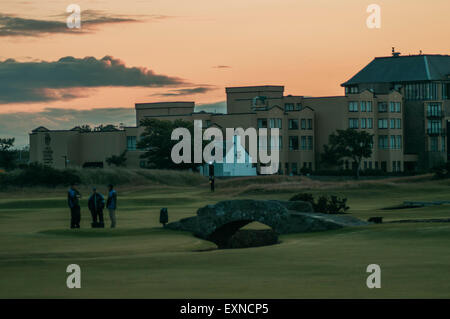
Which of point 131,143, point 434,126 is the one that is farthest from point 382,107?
point 131,143

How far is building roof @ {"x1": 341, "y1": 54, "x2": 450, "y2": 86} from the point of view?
16038 centimetres

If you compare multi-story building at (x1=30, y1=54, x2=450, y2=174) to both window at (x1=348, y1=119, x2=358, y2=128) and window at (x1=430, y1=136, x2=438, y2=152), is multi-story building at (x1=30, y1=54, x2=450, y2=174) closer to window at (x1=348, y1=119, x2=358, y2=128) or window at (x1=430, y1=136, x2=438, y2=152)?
window at (x1=348, y1=119, x2=358, y2=128)

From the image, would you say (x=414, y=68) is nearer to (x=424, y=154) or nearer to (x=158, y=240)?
(x=424, y=154)

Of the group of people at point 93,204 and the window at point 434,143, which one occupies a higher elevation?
the window at point 434,143

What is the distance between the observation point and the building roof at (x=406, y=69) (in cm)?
16038

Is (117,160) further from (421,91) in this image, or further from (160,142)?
(421,91)

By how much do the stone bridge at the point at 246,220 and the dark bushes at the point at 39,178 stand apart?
196 ft

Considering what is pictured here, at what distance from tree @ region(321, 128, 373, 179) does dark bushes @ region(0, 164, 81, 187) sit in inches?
2208

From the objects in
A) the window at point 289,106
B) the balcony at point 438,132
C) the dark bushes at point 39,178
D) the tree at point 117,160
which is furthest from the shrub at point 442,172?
the tree at point 117,160

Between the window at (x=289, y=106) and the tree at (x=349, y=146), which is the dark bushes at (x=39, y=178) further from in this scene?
the window at (x=289, y=106)

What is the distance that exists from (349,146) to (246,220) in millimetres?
108144

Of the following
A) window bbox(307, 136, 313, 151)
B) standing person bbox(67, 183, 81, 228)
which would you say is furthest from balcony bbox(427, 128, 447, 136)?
standing person bbox(67, 183, 81, 228)
